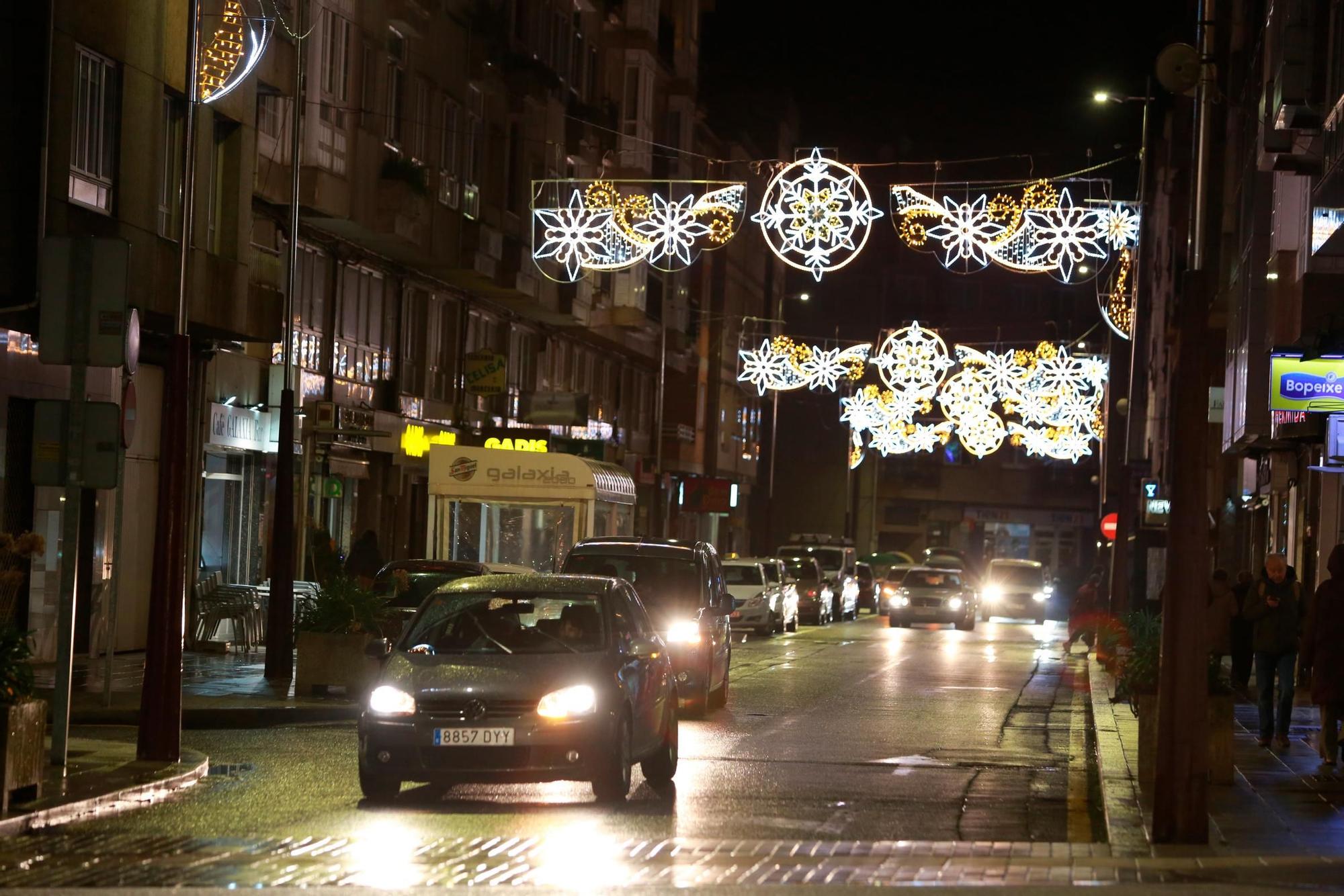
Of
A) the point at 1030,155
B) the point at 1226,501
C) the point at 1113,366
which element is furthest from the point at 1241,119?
the point at 1113,366

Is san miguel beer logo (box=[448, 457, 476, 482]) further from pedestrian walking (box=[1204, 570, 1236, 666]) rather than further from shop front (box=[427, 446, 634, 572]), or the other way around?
pedestrian walking (box=[1204, 570, 1236, 666])

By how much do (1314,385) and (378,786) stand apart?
11470mm

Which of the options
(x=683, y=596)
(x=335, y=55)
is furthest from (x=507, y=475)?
(x=683, y=596)

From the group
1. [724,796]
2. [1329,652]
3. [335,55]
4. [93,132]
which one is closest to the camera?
[724,796]

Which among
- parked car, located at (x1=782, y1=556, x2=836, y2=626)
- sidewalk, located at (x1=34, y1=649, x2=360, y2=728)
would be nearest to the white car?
parked car, located at (x1=782, y1=556, x2=836, y2=626)

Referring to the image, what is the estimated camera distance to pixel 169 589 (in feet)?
47.8

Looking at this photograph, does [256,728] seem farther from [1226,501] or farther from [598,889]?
[1226,501]

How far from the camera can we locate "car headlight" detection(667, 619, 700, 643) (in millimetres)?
20984

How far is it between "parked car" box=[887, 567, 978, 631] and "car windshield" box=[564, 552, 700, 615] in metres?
29.8

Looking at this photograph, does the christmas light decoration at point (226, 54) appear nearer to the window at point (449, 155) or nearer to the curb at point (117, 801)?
the curb at point (117, 801)

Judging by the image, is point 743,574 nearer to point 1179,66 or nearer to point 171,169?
point 171,169

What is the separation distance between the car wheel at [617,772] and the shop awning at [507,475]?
18.3 m

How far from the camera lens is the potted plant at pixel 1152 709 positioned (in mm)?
13695

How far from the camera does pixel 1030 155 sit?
94.0ft
